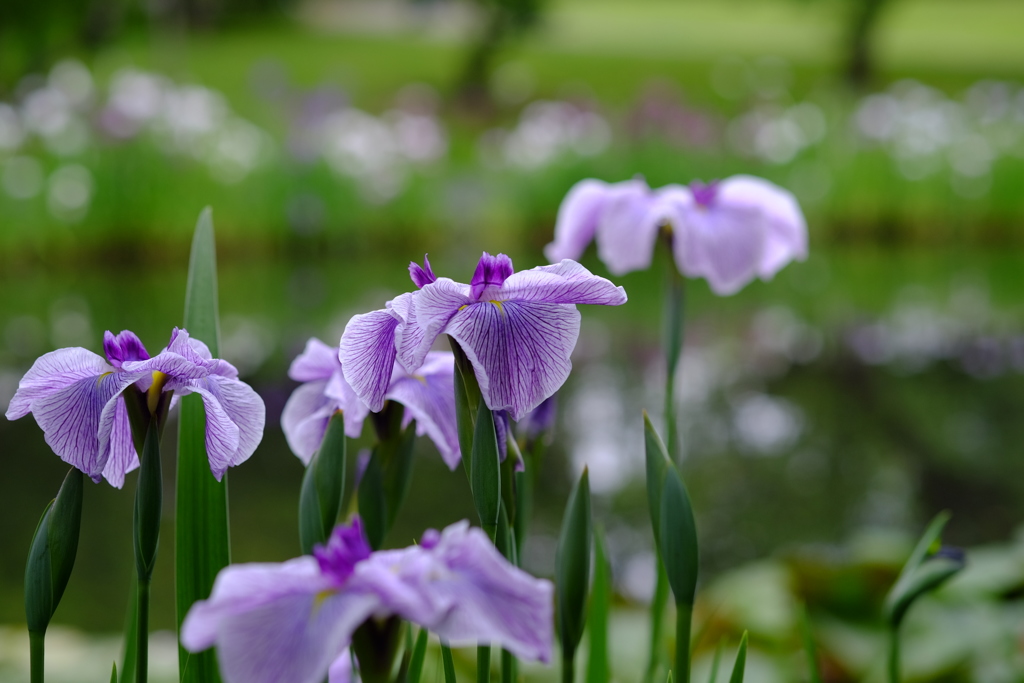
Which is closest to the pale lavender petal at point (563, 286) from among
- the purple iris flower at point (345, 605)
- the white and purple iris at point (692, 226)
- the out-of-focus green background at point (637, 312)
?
the purple iris flower at point (345, 605)

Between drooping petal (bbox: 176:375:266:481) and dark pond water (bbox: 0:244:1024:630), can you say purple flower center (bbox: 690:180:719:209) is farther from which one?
dark pond water (bbox: 0:244:1024:630)

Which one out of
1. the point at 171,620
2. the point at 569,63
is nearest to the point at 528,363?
the point at 171,620

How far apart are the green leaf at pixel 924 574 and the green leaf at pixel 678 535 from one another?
7.5 inches

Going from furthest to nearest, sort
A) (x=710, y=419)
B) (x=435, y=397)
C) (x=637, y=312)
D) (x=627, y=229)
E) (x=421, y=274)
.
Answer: (x=637, y=312), (x=710, y=419), (x=627, y=229), (x=435, y=397), (x=421, y=274)

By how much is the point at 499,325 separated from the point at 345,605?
0.14 m

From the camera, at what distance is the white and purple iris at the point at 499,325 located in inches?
14.8

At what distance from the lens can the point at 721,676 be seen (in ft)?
3.04

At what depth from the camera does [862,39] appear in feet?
40.3

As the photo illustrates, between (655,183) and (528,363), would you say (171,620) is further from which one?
(655,183)

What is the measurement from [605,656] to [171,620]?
791 mm

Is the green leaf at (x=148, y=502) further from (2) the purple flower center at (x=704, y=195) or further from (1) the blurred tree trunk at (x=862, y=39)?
(1) the blurred tree trunk at (x=862, y=39)

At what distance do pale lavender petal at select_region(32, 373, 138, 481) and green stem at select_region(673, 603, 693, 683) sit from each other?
29 cm

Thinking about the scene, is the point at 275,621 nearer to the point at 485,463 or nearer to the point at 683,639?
the point at 485,463

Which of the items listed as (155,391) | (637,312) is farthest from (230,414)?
(637,312)
